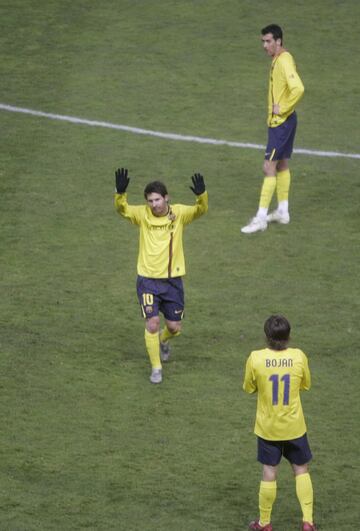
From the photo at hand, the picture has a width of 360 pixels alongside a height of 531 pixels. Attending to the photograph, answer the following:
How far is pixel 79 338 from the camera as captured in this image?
14133mm

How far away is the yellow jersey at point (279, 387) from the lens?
1023 cm

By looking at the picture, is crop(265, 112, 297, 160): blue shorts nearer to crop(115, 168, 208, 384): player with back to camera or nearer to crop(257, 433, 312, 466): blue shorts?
crop(115, 168, 208, 384): player with back to camera

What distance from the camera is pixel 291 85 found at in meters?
16.2

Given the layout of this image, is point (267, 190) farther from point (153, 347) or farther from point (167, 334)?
point (153, 347)

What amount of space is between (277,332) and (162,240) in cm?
303

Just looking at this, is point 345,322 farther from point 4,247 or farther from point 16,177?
point 16,177

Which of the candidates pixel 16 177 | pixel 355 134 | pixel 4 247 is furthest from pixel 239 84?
Answer: pixel 4 247

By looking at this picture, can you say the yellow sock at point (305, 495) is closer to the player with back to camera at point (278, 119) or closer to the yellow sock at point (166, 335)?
the yellow sock at point (166, 335)

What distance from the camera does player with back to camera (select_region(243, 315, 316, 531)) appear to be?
10227 millimetres

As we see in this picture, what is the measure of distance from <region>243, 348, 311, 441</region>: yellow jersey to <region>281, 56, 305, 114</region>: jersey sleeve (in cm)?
660

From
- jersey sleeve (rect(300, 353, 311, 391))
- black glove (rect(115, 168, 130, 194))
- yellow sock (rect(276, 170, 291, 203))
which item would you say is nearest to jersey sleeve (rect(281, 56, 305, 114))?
yellow sock (rect(276, 170, 291, 203))

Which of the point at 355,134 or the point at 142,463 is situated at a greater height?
the point at 142,463

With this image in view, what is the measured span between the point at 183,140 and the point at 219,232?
3.16 meters

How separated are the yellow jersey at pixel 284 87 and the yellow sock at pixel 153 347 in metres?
4.53
